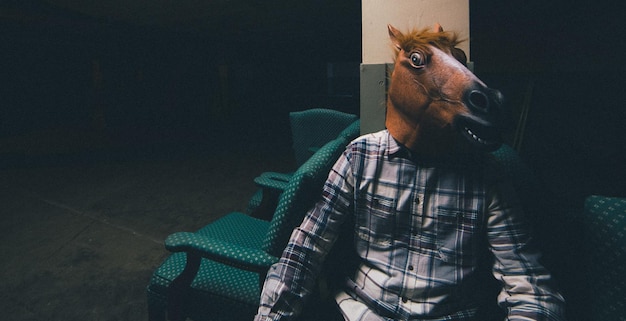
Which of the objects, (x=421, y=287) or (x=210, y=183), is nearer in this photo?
(x=421, y=287)

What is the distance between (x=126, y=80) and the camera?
31.9 feet

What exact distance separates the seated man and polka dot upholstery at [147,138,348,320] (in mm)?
91

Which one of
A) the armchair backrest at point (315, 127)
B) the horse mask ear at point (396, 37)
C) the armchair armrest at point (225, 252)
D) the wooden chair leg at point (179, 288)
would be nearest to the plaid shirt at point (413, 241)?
the armchair armrest at point (225, 252)

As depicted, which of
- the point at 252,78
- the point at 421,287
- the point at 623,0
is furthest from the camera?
the point at 252,78

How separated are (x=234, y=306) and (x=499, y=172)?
980 mm

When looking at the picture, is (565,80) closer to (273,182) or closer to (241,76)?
(273,182)

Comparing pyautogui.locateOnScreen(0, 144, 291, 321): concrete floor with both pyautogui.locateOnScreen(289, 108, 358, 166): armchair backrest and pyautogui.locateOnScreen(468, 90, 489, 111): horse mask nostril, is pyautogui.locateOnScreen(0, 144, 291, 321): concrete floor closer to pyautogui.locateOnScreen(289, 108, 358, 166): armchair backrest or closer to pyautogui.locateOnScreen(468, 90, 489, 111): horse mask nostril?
pyautogui.locateOnScreen(289, 108, 358, 166): armchair backrest

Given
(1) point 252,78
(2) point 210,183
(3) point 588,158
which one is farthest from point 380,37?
(1) point 252,78

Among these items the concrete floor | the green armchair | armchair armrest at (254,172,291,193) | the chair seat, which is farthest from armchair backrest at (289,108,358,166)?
the chair seat

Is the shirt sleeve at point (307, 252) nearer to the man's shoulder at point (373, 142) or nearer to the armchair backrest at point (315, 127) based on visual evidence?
the man's shoulder at point (373, 142)

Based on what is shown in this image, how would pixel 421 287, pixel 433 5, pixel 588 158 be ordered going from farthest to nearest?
pixel 588 158 < pixel 433 5 < pixel 421 287

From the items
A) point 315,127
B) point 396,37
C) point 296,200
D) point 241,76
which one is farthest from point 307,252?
point 241,76

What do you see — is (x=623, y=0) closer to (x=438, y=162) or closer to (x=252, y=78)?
(x=438, y=162)

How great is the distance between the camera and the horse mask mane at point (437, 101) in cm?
80
